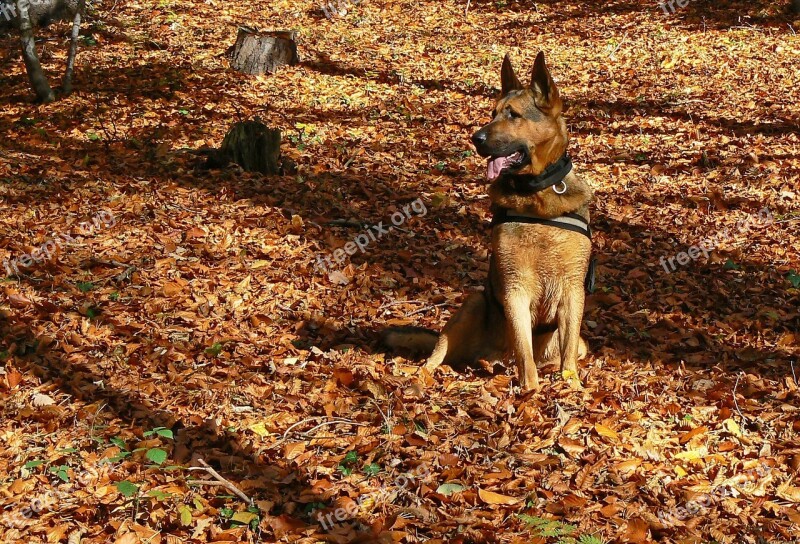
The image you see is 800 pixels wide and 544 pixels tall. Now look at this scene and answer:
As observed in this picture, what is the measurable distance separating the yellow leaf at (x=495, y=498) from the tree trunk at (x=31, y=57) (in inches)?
472

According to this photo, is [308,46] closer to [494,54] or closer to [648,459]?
[494,54]

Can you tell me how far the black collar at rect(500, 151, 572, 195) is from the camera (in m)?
5.34

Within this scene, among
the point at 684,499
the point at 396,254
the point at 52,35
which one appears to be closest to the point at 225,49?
the point at 52,35

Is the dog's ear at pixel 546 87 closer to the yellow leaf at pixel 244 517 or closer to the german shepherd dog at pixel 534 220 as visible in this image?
the german shepherd dog at pixel 534 220

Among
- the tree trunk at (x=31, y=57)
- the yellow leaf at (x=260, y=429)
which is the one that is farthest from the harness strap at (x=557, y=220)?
the tree trunk at (x=31, y=57)

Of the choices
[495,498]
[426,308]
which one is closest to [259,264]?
[426,308]

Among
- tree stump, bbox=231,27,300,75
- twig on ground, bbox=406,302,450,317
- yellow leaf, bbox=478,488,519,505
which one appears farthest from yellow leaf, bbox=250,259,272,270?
tree stump, bbox=231,27,300,75

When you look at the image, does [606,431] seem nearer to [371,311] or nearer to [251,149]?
[371,311]

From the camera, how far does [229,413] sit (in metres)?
5.34

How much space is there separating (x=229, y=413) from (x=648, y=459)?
9.98 feet

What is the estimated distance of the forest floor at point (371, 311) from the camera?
4.22 metres

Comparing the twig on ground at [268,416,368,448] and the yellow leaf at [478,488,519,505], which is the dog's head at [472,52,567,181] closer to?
the twig on ground at [268,416,368,448]

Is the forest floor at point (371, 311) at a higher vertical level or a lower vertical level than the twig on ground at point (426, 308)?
higher

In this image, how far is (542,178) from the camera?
5355 mm
